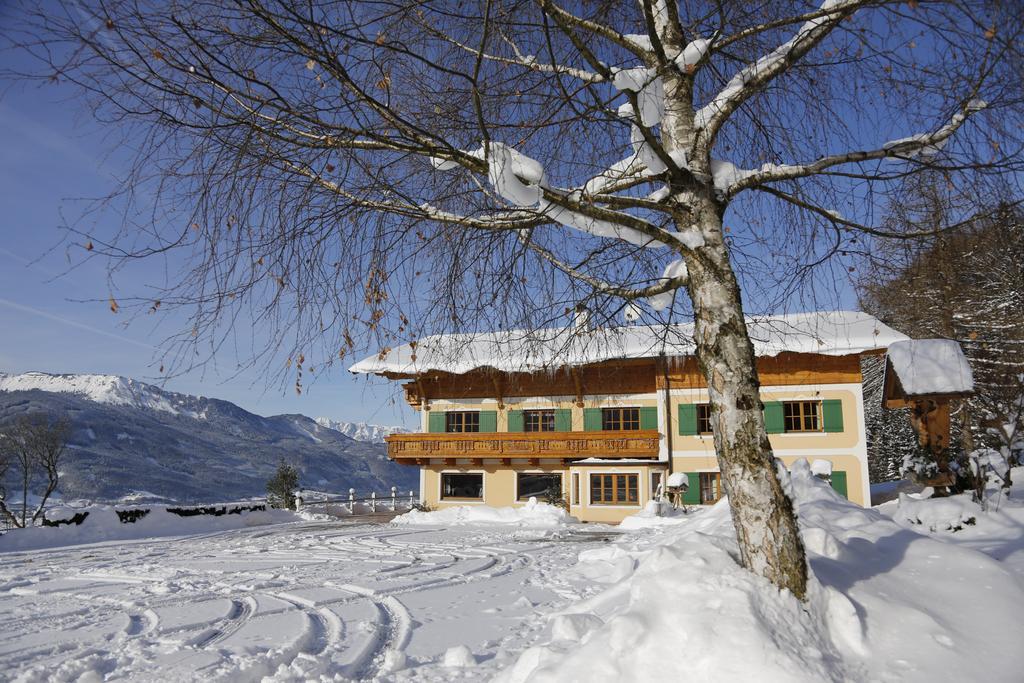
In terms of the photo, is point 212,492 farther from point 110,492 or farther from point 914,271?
point 914,271

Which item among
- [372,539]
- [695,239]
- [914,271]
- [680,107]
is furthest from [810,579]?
[372,539]

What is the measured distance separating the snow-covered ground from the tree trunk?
0.19 meters

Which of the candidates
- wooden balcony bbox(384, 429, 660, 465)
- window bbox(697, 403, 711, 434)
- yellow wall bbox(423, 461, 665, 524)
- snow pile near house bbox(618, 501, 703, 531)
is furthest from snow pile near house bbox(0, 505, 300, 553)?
window bbox(697, 403, 711, 434)

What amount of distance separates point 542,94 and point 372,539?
14.5 metres

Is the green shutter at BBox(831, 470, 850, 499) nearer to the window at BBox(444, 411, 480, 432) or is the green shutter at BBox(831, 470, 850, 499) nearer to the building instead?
the building

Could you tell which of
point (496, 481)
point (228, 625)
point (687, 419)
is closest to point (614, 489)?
point (687, 419)

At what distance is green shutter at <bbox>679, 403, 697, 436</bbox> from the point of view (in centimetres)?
2270

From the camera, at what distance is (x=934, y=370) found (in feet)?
40.4

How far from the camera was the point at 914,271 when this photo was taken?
15.8ft

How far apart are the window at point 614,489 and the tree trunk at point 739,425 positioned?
19481 mm

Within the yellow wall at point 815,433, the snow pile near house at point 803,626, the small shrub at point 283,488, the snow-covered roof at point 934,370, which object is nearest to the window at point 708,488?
the yellow wall at point 815,433

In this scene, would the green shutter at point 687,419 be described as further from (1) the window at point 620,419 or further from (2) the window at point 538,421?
(2) the window at point 538,421

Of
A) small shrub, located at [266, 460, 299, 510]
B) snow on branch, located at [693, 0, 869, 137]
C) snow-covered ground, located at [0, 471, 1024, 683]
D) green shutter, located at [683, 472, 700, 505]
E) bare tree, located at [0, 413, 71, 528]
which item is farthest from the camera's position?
bare tree, located at [0, 413, 71, 528]

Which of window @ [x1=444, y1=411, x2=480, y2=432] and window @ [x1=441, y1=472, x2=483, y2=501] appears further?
window @ [x1=444, y1=411, x2=480, y2=432]
